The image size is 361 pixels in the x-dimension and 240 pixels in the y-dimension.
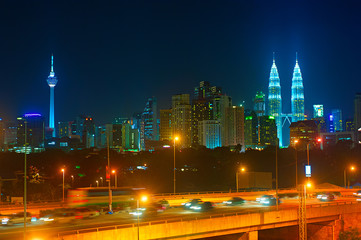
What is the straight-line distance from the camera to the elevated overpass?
27109 mm

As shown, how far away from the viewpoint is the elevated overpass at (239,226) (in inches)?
1067

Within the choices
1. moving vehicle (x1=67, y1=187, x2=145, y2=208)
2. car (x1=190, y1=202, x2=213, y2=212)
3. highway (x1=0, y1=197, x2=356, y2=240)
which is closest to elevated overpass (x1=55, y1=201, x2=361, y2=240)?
highway (x1=0, y1=197, x2=356, y2=240)

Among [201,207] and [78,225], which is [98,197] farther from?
[78,225]

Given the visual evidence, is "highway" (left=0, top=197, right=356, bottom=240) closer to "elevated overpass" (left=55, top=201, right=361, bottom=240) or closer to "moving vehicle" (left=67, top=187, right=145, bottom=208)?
"elevated overpass" (left=55, top=201, right=361, bottom=240)

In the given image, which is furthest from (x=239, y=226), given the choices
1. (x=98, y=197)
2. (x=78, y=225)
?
(x=98, y=197)

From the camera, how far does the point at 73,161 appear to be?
10538 centimetres

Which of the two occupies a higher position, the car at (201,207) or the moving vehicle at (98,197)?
the moving vehicle at (98,197)

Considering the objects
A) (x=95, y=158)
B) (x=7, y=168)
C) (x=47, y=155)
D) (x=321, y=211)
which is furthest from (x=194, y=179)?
(x=321, y=211)

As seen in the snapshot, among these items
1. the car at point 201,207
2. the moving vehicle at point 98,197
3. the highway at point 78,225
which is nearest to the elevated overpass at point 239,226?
the highway at point 78,225

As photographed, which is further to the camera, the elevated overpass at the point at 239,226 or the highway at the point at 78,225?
the elevated overpass at the point at 239,226

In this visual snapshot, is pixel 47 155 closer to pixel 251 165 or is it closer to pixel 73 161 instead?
pixel 73 161

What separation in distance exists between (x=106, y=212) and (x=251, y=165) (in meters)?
97.0

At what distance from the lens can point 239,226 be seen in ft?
112

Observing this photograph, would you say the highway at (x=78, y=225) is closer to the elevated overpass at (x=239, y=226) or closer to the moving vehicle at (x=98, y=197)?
the elevated overpass at (x=239, y=226)
